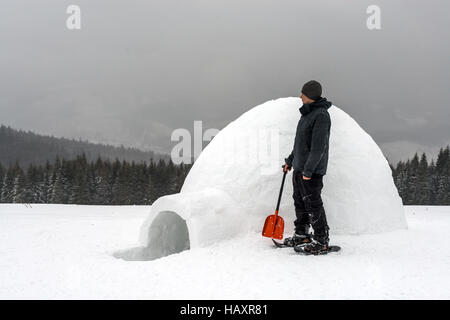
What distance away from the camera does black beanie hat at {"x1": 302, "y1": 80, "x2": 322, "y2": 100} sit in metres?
4.51

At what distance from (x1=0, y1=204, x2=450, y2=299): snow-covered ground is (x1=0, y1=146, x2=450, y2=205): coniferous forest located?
38567 mm

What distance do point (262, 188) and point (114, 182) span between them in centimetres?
4204

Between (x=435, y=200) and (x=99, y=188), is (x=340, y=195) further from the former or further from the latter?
(x=99, y=188)

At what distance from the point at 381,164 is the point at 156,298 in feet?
16.8

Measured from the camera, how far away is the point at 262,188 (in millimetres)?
5551

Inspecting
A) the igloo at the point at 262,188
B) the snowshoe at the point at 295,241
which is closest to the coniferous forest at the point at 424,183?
the igloo at the point at 262,188

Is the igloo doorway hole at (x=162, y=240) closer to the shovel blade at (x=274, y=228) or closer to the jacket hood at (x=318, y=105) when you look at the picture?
the shovel blade at (x=274, y=228)

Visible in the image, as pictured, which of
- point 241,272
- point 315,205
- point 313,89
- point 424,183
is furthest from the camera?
point 424,183

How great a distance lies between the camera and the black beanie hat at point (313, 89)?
4.51m

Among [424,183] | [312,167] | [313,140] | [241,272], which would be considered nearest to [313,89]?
[313,140]

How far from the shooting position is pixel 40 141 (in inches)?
6201

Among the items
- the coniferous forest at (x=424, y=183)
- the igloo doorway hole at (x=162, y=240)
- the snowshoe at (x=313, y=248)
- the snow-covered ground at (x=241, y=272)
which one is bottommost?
the coniferous forest at (x=424, y=183)

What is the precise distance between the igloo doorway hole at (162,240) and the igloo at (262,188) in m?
0.02

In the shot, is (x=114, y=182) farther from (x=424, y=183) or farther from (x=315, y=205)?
(x=315, y=205)
